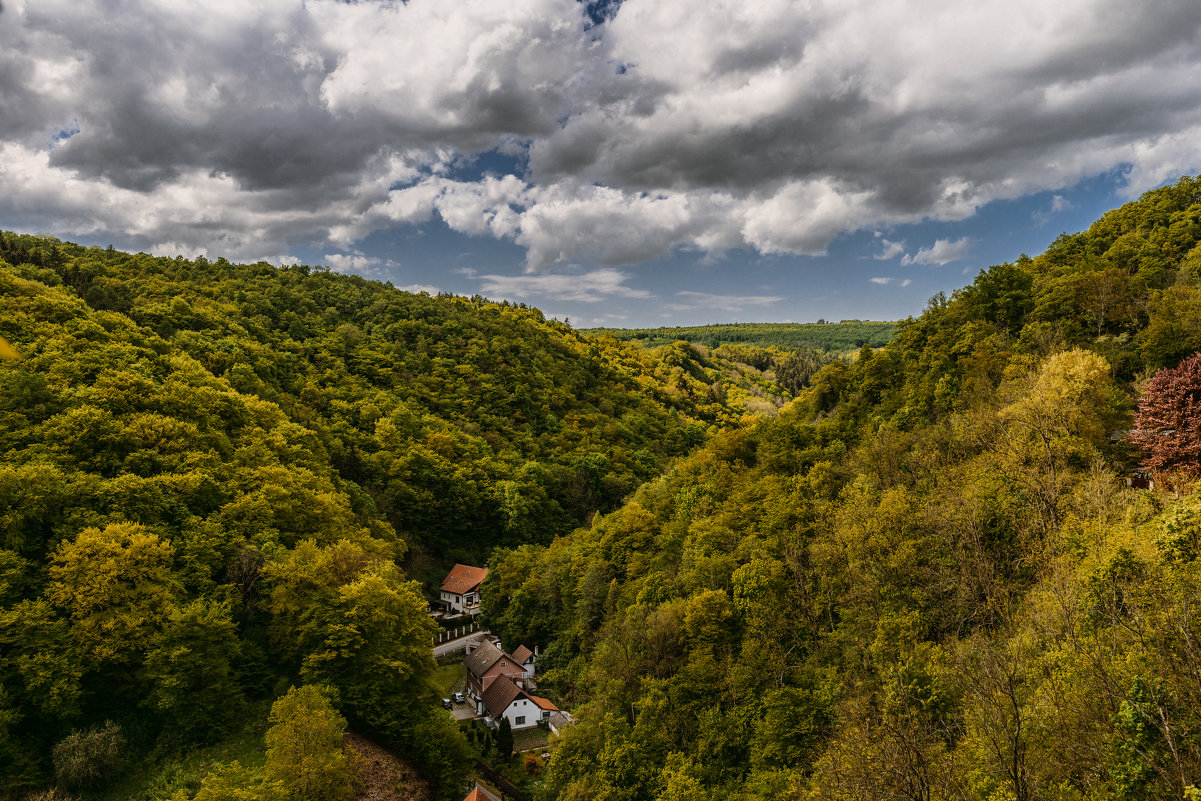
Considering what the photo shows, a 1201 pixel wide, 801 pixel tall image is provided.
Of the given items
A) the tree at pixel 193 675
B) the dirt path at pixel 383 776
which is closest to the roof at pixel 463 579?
the dirt path at pixel 383 776

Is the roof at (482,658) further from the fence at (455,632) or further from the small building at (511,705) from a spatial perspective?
the fence at (455,632)

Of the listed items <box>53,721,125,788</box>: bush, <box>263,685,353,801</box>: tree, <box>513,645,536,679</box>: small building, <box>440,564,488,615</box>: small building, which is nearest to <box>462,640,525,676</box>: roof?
<box>513,645,536,679</box>: small building

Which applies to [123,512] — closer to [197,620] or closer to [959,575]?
[197,620]

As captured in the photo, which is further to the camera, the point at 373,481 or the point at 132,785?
the point at 373,481

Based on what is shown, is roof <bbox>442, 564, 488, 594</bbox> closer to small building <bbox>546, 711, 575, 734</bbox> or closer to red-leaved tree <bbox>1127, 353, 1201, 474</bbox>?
small building <bbox>546, 711, 575, 734</bbox>

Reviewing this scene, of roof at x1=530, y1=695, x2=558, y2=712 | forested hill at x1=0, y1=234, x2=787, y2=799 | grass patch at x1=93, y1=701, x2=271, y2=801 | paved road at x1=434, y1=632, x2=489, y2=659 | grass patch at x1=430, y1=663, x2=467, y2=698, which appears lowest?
grass patch at x1=430, y1=663, x2=467, y2=698

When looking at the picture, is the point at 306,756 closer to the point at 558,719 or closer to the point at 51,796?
the point at 51,796

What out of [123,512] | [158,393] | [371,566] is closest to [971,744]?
[371,566]
